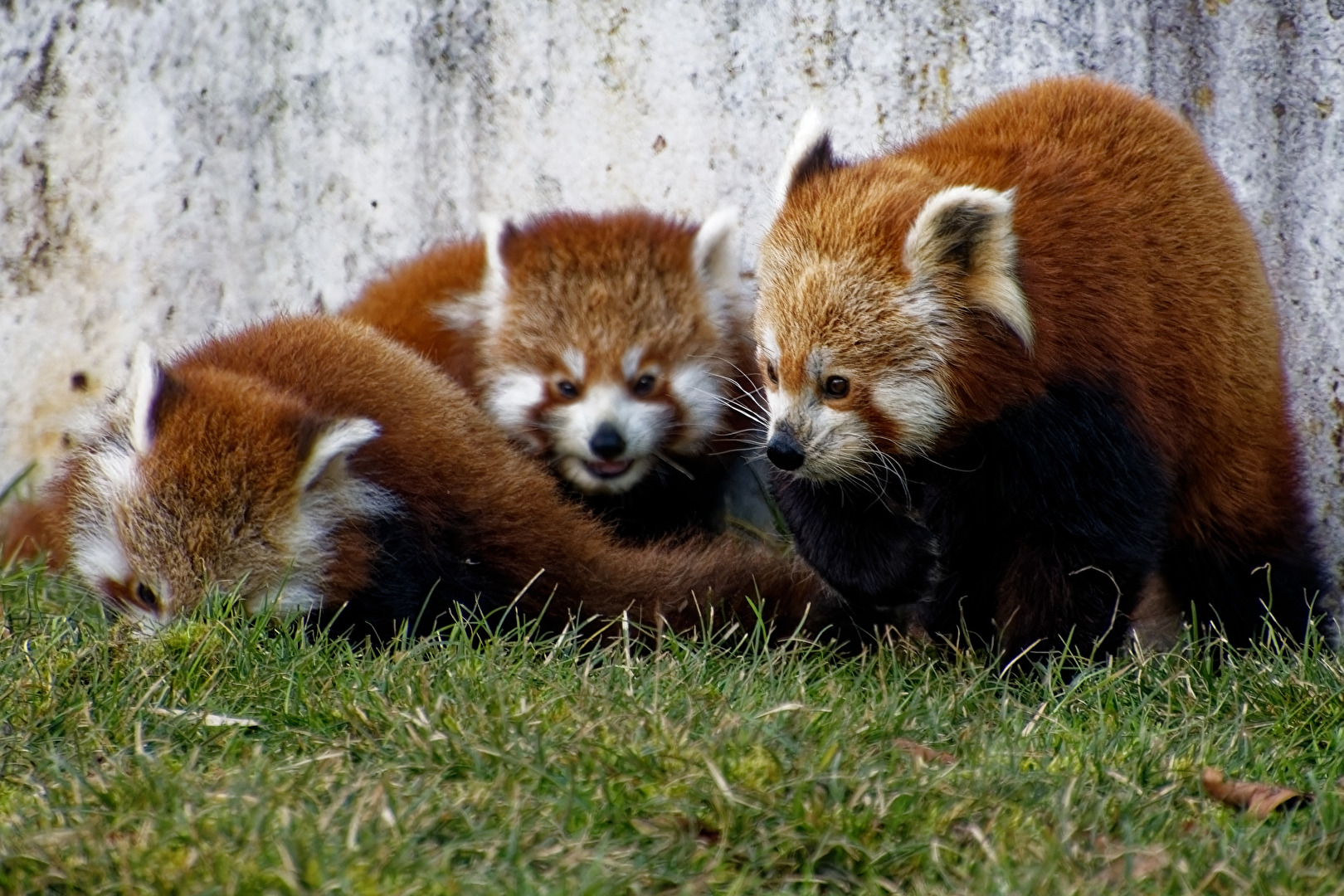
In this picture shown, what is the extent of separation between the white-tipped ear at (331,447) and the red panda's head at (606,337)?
1.76 meters

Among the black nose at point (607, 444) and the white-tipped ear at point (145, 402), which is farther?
the black nose at point (607, 444)

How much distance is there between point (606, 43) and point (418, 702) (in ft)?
11.0

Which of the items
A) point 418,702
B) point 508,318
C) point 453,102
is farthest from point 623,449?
point 418,702

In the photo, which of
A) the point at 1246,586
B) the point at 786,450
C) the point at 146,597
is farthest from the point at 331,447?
the point at 1246,586

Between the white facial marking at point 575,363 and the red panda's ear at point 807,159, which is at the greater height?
the red panda's ear at point 807,159

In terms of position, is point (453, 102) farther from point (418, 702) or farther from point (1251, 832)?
point (1251, 832)

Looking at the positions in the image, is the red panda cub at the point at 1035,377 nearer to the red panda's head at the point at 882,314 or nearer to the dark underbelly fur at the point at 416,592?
the red panda's head at the point at 882,314

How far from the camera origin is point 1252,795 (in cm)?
304

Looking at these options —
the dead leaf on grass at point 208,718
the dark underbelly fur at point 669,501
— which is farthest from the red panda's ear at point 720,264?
the dead leaf on grass at point 208,718

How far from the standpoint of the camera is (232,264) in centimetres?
620

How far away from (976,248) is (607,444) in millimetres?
2338

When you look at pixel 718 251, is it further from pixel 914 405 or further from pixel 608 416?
pixel 914 405

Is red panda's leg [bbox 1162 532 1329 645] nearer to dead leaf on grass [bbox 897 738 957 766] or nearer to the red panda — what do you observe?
dead leaf on grass [bbox 897 738 957 766]

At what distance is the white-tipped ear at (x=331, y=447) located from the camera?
4.11 m
